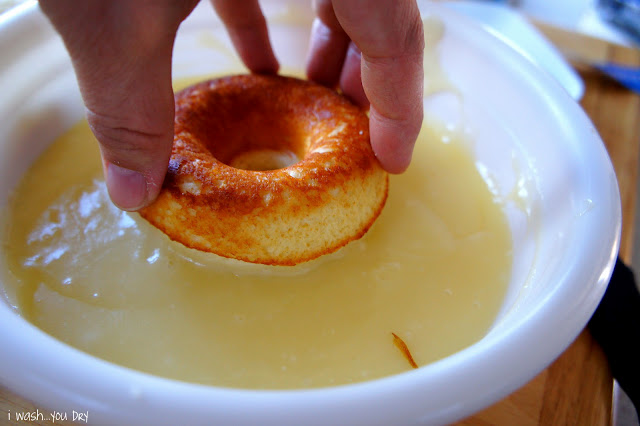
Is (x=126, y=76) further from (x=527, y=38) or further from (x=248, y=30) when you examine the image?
(x=527, y=38)

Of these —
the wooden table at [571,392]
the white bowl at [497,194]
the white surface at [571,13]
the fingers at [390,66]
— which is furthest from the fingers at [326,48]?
the white surface at [571,13]

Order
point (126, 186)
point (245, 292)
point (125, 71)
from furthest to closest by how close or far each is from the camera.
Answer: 1. point (245, 292)
2. point (126, 186)
3. point (125, 71)

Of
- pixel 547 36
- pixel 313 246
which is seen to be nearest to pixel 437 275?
pixel 313 246

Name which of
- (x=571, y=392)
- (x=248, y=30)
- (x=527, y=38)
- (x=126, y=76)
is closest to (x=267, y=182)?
(x=126, y=76)

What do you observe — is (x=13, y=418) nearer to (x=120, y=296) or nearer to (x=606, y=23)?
(x=120, y=296)

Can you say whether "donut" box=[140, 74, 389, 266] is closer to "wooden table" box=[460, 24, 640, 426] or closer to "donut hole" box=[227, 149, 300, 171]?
"donut hole" box=[227, 149, 300, 171]

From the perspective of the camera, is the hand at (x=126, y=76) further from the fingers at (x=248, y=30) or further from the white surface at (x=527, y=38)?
the white surface at (x=527, y=38)
